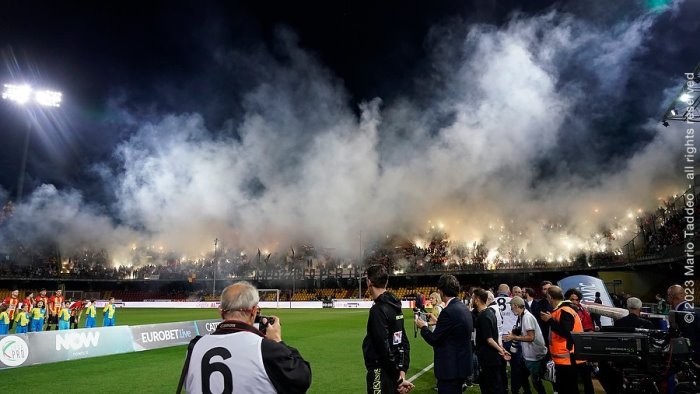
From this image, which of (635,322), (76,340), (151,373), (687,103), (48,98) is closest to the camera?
(635,322)

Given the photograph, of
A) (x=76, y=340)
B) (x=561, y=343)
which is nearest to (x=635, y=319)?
(x=561, y=343)

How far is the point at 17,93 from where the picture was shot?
37.6 m

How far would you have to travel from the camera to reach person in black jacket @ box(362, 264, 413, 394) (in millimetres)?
4516

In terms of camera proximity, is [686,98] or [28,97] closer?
[686,98]

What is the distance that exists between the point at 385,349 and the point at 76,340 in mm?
14402

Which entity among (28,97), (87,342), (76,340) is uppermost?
(28,97)

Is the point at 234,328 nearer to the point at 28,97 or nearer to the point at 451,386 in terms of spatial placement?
the point at 451,386

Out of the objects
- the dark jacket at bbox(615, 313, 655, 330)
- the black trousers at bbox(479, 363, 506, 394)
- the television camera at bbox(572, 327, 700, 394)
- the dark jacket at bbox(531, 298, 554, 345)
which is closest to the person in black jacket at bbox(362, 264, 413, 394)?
the television camera at bbox(572, 327, 700, 394)

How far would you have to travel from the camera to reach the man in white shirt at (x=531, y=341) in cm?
759

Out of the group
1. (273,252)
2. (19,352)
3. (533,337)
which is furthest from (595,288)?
(273,252)

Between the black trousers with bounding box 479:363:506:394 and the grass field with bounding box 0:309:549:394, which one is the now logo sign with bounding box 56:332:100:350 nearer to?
the grass field with bounding box 0:309:549:394

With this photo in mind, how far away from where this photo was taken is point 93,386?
10.5m

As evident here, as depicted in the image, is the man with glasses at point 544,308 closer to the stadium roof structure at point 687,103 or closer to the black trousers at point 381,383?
the black trousers at point 381,383

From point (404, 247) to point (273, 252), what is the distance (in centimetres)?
2094
